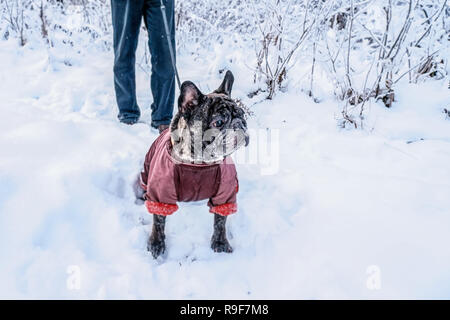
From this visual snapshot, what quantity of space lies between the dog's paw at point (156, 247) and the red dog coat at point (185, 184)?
0.21 m

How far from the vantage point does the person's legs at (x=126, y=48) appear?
2.94 m

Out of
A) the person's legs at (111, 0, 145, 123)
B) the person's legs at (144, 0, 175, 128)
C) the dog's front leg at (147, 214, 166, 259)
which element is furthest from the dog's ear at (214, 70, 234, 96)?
the person's legs at (111, 0, 145, 123)

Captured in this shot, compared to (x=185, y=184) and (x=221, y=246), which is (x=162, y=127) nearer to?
(x=185, y=184)

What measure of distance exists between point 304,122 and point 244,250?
2.05 meters

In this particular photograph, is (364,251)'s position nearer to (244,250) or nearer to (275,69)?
(244,250)

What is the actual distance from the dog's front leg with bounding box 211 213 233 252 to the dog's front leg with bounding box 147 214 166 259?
33cm

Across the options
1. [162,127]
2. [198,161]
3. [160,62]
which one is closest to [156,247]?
[198,161]

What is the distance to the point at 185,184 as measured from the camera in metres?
1.88

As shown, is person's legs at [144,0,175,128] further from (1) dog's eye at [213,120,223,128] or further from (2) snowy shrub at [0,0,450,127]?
(1) dog's eye at [213,120,223,128]

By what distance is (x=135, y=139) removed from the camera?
9.60ft

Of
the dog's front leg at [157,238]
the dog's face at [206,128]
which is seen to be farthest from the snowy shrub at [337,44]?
the dog's front leg at [157,238]

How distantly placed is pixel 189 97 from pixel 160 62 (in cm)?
157

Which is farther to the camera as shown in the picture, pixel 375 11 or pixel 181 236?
pixel 375 11

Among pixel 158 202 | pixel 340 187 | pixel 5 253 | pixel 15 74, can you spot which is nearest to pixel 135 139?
pixel 158 202
